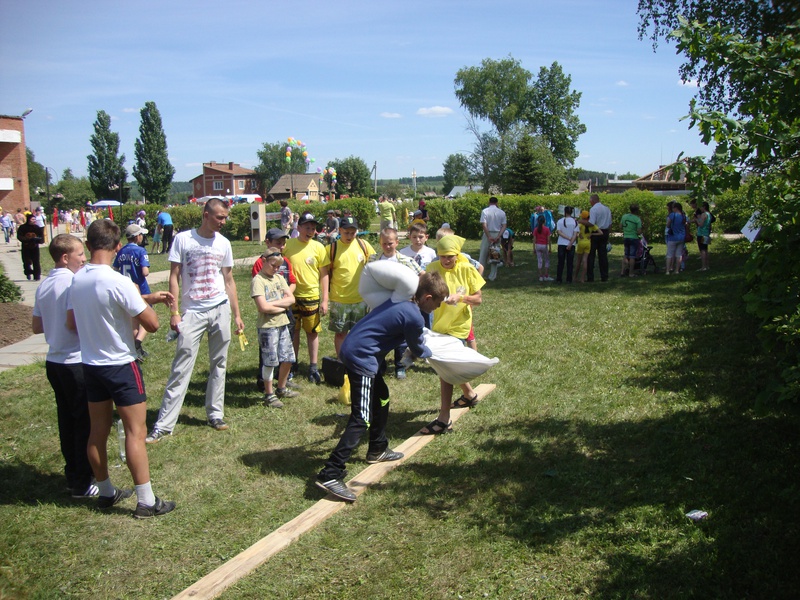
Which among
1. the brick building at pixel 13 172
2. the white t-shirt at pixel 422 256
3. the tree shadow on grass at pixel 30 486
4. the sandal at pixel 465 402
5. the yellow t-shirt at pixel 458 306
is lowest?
the tree shadow on grass at pixel 30 486

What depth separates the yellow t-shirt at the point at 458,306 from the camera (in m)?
6.33

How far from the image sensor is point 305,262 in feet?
24.5

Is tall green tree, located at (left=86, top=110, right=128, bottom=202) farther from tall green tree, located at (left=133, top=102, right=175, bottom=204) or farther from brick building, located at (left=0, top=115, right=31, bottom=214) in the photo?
brick building, located at (left=0, top=115, right=31, bottom=214)

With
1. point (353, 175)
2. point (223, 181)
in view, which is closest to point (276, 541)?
point (353, 175)

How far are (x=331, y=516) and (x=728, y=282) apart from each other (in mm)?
12182

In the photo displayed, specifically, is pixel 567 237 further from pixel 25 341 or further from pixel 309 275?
pixel 25 341

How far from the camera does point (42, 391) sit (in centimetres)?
749

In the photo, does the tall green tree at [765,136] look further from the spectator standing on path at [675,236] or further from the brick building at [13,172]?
the brick building at [13,172]

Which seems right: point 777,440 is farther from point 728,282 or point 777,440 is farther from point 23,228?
point 23,228

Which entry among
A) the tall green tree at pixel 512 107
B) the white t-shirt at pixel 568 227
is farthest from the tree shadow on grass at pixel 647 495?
the tall green tree at pixel 512 107

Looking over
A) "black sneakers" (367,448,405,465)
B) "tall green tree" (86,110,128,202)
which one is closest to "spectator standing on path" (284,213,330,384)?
"black sneakers" (367,448,405,465)

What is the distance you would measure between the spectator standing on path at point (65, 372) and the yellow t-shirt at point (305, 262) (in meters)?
2.82

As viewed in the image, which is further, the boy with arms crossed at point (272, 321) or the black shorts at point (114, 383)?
the boy with arms crossed at point (272, 321)

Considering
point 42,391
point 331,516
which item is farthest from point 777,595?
point 42,391
